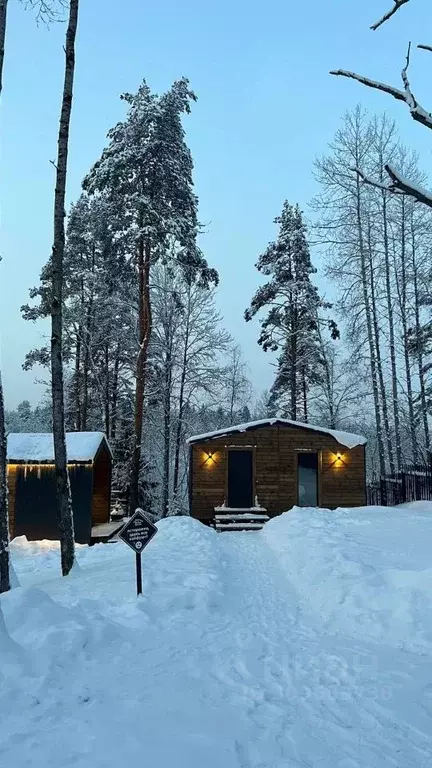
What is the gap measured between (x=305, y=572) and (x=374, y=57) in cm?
678

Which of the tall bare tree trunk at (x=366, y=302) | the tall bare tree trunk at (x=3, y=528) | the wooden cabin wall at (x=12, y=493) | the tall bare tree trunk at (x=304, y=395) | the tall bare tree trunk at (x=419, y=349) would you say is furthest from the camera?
the tall bare tree trunk at (x=304, y=395)

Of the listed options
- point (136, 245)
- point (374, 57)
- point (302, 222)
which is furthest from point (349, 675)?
point (302, 222)

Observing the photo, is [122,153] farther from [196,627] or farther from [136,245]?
[196,627]

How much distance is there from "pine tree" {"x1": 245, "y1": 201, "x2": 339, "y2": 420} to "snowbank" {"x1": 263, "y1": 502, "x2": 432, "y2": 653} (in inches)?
474

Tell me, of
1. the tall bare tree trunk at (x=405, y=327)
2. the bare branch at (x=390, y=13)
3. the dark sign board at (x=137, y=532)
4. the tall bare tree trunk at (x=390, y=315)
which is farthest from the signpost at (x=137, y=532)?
the tall bare tree trunk at (x=405, y=327)

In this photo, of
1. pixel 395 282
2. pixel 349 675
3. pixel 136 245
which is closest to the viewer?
pixel 349 675

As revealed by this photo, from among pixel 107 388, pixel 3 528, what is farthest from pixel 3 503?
pixel 107 388

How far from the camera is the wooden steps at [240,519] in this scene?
15.6m

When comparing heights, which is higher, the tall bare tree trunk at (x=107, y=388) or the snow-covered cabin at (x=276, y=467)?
the tall bare tree trunk at (x=107, y=388)

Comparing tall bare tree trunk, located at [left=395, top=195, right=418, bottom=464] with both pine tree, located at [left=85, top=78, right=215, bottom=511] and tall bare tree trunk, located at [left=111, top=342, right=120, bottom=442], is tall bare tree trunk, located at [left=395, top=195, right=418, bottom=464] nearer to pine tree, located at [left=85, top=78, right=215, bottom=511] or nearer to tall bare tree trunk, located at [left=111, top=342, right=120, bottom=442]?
pine tree, located at [left=85, top=78, right=215, bottom=511]

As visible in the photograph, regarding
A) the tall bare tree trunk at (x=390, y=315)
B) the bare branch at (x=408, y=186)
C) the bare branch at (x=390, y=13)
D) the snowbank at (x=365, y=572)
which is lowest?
the snowbank at (x=365, y=572)

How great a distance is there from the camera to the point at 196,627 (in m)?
5.07

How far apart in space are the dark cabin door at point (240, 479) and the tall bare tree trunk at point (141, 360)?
3.55m

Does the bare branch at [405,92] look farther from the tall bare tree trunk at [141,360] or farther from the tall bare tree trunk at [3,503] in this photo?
the tall bare tree trunk at [141,360]
